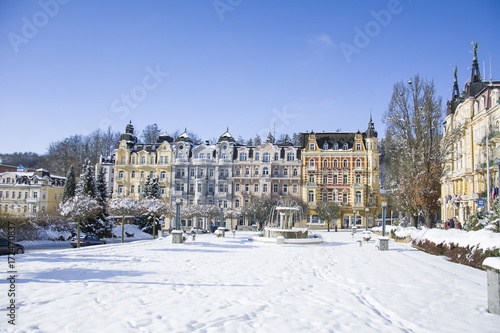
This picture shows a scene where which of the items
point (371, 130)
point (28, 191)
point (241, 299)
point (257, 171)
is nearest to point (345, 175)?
point (371, 130)

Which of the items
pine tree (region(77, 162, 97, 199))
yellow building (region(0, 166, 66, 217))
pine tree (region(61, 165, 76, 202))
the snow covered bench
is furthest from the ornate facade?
the snow covered bench

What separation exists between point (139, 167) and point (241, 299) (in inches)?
2174

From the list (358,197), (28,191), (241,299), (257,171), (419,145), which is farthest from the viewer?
(28,191)

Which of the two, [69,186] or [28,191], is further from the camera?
[28,191]

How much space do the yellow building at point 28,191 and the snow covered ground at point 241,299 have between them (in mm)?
55753

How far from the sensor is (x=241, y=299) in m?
8.38

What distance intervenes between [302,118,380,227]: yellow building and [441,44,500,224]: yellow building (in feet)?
40.9

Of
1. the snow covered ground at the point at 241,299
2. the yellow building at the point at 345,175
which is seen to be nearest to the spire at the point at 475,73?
the yellow building at the point at 345,175

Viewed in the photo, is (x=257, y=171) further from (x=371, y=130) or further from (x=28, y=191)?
(x=28, y=191)

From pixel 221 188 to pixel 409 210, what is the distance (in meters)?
31.3

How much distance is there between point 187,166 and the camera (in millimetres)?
60188

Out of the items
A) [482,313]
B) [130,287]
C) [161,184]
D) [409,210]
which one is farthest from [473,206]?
[161,184]

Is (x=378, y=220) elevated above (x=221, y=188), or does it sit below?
below

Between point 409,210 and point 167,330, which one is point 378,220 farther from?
point 167,330
